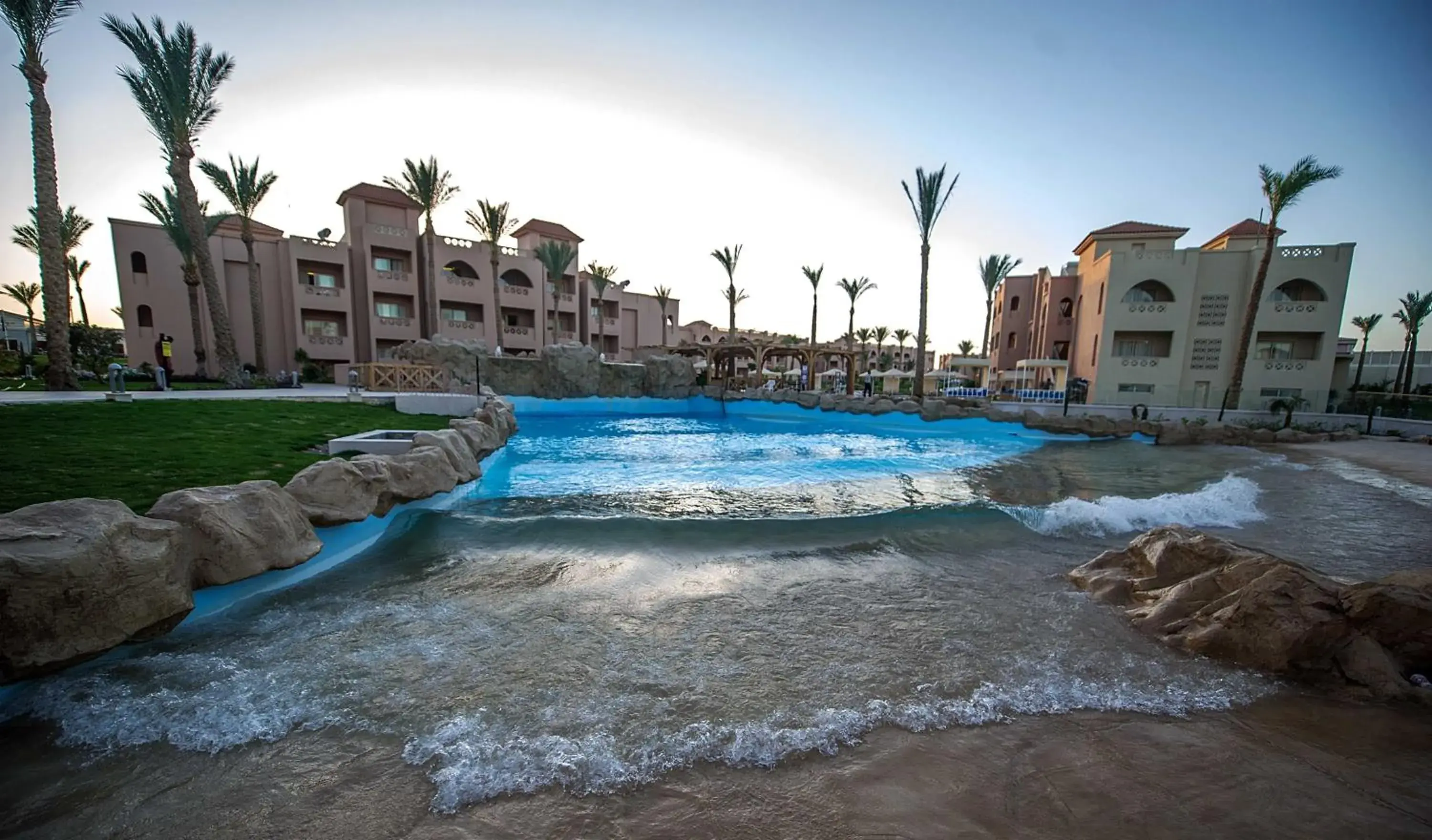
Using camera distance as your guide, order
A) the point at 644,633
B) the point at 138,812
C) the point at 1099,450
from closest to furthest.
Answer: the point at 138,812 < the point at 644,633 < the point at 1099,450

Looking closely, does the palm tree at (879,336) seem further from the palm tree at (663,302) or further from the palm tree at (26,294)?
the palm tree at (26,294)

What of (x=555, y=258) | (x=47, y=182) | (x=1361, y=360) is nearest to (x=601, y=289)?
(x=555, y=258)

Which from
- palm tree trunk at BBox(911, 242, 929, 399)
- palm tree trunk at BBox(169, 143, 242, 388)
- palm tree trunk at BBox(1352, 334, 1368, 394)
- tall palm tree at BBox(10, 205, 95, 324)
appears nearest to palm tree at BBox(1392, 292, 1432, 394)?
palm tree trunk at BBox(1352, 334, 1368, 394)

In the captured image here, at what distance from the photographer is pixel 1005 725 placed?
9.67ft

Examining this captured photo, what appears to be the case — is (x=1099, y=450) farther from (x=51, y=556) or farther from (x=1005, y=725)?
(x=51, y=556)

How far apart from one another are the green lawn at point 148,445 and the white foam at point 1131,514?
942 cm

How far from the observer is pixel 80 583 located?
3088 mm

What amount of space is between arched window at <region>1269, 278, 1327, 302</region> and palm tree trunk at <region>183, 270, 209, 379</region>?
1857 inches

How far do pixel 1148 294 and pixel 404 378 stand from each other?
110 ft

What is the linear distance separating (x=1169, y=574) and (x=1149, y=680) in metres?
1.85

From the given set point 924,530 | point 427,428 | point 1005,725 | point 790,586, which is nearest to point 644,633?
point 790,586

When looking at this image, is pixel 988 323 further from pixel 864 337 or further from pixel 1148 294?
pixel 864 337

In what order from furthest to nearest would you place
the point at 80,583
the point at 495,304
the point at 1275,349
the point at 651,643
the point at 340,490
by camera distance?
the point at 495,304
the point at 1275,349
the point at 340,490
the point at 651,643
the point at 80,583

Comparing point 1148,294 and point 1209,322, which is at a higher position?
point 1148,294
